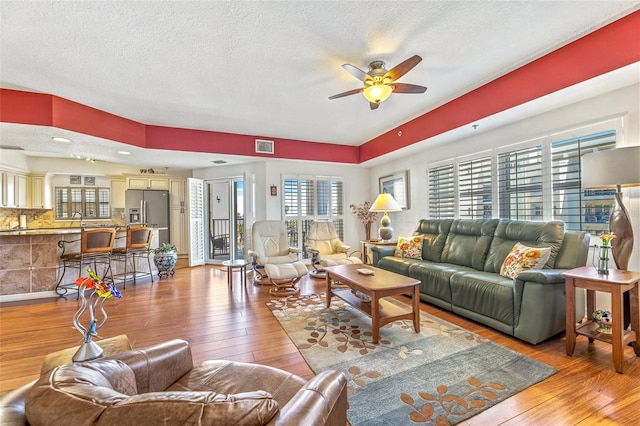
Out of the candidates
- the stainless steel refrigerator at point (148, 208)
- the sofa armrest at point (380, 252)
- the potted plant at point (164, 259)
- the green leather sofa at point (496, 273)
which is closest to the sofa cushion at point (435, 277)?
the green leather sofa at point (496, 273)

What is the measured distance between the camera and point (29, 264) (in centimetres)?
393

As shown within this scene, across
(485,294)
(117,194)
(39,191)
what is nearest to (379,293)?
(485,294)

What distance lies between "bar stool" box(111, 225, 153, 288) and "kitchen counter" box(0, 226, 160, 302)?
2.15ft

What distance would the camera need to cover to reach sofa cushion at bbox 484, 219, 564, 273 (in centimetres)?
276

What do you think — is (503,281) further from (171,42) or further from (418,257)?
(171,42)

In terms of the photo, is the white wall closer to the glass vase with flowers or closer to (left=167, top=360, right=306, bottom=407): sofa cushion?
the glass vase with flowers

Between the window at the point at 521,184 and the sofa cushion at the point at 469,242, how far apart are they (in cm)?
35

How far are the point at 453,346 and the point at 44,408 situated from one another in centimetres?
255

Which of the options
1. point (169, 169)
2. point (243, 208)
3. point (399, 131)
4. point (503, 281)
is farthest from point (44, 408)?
point (169, 169)

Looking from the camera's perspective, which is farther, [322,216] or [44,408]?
[322,216]

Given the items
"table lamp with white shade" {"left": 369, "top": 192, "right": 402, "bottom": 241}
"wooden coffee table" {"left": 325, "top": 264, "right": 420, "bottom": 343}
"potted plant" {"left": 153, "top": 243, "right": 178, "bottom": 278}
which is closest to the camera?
"wooden coffee table" {"left": 325, "top": 264, "right": 420, "bottom": 343}

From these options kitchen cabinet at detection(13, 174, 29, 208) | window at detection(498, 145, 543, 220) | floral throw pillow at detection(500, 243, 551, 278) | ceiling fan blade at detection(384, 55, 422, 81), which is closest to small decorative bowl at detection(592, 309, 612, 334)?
floral throw pillow at detection(500, 243, 551, 278)

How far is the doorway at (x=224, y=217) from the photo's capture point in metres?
6.36

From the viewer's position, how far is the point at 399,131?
4.81 m
